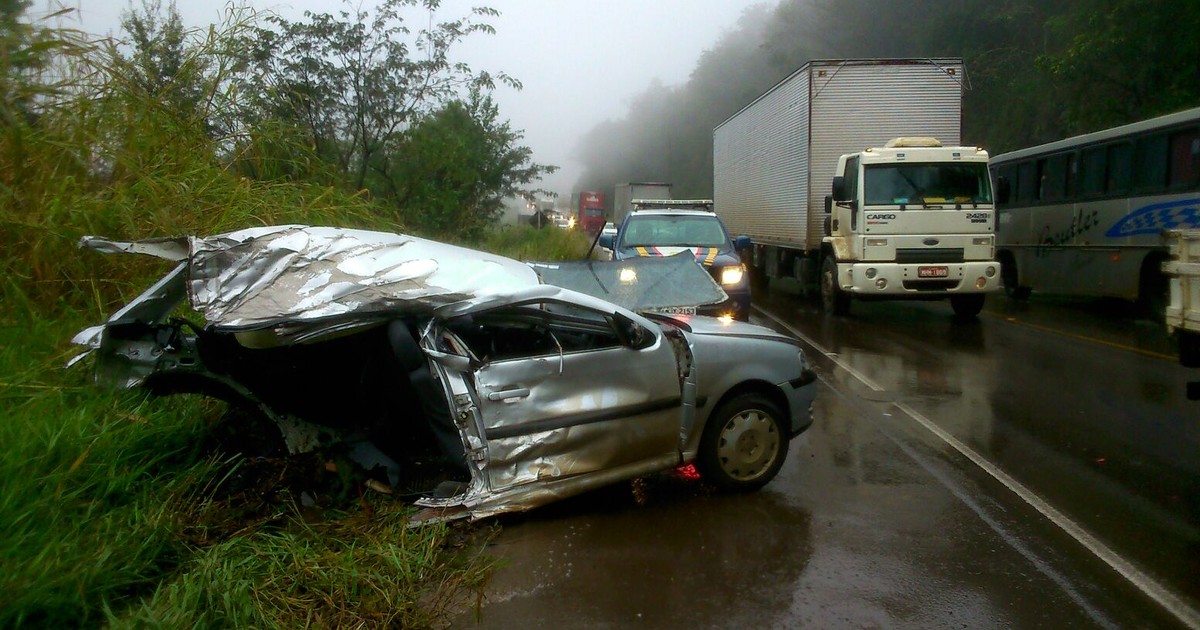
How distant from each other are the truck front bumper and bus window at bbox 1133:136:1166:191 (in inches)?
105

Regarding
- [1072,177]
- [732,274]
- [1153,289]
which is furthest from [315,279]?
[1072,177]

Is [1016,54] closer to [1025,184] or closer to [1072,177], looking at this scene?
[1025,184]

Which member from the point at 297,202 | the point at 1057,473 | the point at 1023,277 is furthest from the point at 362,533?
the point at 1023,277

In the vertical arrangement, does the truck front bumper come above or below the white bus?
below

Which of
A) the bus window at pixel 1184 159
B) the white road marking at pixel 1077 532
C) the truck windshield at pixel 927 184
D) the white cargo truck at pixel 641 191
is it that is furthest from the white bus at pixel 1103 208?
the white cargo truck at pixel 641 191

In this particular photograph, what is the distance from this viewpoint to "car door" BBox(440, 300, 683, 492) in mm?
5090

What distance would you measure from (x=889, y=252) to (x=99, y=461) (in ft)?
37.5

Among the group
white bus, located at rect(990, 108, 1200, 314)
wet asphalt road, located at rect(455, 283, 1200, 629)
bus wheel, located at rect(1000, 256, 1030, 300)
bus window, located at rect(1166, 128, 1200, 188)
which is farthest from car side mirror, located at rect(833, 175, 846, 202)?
wet asphalt road, located at rect(455, 283, 1200, 629)

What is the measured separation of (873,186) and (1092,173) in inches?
178

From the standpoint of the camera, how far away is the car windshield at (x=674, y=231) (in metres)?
13.5

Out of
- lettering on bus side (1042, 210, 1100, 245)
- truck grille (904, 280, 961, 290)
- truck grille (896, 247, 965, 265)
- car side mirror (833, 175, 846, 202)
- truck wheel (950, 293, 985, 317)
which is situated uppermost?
car side mirror (833, 175, 846, 202)

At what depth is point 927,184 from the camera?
1396 centimetres

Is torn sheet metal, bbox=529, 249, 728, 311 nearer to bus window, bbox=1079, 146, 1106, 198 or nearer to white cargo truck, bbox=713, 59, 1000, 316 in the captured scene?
white cargo truck, bbox=713, 59, 1000, 316

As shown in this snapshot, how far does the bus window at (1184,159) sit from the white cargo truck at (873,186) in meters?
2.52
